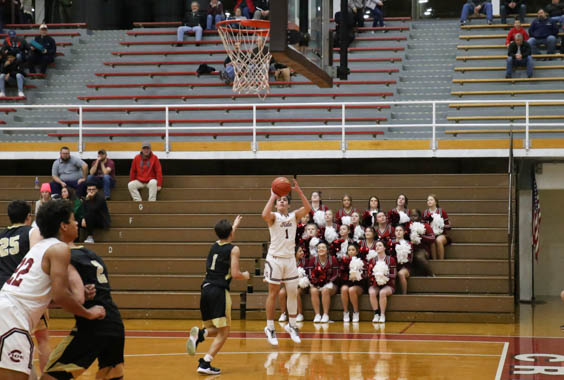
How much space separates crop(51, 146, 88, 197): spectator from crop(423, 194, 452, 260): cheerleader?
5949 millimetres

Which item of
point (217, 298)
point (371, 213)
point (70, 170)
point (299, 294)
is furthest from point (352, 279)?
point (70, 170)

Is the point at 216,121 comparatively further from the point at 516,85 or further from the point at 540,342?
the point at 540,342

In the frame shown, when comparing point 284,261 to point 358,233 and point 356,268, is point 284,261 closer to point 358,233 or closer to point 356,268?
point 356,268

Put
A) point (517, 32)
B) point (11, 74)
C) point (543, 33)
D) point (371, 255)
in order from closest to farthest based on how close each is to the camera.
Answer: point (371, 255)
point (517, 32)
point (543, 33)
point (11, 74)

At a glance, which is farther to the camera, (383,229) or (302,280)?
(383,229)

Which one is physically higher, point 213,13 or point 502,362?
point 213,13

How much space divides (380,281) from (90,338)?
727 centimetres

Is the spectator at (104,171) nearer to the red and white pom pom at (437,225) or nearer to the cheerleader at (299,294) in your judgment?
the cheerleader at (299,294)

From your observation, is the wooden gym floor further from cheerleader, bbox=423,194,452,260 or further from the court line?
cheerleader, bbox=423,194,452,260

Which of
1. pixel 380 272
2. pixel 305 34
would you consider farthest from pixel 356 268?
pixel 305 34

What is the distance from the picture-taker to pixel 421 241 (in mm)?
13227

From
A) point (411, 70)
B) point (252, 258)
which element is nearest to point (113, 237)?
point (252, 258)

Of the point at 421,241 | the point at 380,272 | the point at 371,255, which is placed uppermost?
the point at 421,241

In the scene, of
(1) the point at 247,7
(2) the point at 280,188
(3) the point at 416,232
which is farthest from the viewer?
(1) the point at 247,7
